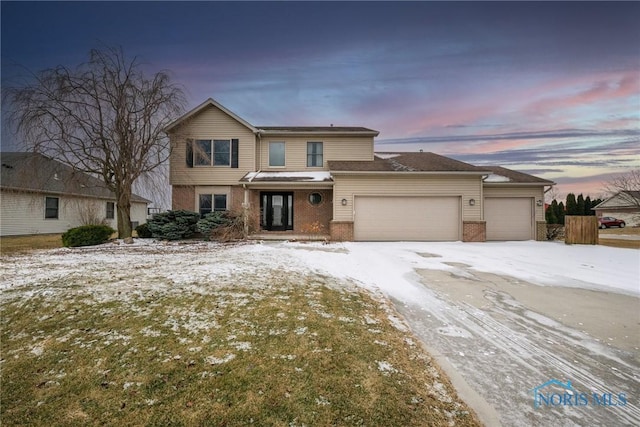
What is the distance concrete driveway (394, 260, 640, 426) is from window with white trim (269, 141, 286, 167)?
482 inches

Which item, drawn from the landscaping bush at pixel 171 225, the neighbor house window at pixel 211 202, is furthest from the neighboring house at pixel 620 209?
the landscaping bush at pixel 171 225

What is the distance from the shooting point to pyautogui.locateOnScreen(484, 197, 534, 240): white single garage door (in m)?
14.7

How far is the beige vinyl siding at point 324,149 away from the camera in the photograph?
1599 cm

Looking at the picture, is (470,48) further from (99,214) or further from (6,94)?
(99,214)

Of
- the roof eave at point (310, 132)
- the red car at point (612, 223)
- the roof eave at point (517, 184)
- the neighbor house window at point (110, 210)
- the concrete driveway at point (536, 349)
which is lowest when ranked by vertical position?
the concrete driveway at point (536, 349)

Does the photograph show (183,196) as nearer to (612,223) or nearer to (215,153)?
(215,153)

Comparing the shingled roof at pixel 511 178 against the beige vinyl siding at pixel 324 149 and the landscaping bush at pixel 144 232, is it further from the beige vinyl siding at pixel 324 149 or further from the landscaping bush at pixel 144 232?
the landscaping bush at pixel 144 232

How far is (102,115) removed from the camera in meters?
12.0

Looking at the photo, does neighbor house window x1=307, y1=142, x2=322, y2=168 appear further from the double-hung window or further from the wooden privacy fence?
the wooden privacy fence

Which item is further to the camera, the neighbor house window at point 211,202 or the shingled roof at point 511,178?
the neighbor house window at point 211,202

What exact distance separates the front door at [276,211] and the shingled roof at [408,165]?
336 cm

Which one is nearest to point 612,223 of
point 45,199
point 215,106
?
point 215,106

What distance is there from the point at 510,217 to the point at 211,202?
54.9ft

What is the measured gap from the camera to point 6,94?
11148 mm
